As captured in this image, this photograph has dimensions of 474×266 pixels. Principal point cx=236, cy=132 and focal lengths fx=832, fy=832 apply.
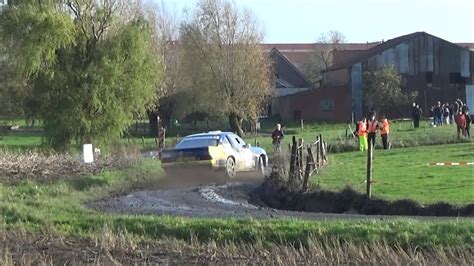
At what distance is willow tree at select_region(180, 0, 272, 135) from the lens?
64.2 metres

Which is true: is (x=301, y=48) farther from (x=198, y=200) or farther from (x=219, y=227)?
(x=219, y=227)

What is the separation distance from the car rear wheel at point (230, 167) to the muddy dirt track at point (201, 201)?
0.25m

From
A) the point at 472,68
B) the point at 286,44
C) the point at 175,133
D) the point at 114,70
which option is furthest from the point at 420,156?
the point at 286,44

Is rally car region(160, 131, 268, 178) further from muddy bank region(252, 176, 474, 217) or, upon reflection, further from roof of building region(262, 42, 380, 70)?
roof of building region(262, 42, 380, 70)

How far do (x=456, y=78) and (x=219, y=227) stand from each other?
66.3 meters

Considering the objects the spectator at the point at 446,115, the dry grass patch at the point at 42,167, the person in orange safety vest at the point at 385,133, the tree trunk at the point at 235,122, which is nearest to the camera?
the dry grass patch at the point at 42,167

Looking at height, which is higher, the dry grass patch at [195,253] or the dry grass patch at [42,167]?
the dry grass patch at [42,167]

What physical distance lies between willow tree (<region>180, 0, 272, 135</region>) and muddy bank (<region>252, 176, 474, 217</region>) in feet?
132

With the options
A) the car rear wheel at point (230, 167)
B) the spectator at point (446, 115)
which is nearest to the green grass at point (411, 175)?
the car rear wheel at point (230, 167)

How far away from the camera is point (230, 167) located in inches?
1055

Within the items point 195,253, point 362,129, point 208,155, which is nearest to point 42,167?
point 208,155

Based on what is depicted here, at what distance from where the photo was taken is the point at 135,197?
22047mm

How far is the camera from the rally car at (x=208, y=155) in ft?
84.1

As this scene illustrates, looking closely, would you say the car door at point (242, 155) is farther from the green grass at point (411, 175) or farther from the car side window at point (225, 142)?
the green grass at point (411, 175)
